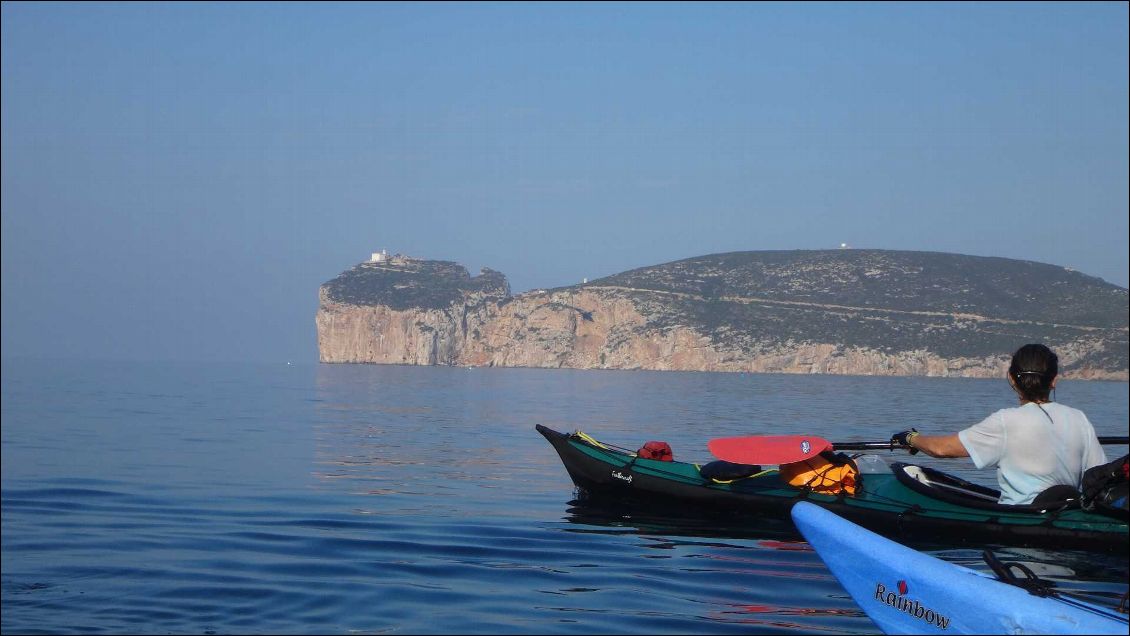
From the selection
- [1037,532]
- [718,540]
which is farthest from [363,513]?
[1037,532]

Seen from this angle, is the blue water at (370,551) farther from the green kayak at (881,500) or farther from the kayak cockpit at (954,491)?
the kayak cockpit at (954,491)

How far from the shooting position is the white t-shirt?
316 inches

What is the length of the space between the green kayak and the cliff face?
11589 centimetres

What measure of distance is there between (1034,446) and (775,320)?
435 ft

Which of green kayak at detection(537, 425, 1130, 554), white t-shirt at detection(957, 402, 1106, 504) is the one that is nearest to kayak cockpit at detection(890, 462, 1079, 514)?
green kayak at detection(537, 425, 1130, 554)

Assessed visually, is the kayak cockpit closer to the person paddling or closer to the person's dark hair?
the person paddling

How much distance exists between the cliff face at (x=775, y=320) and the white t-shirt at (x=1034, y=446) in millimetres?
118415

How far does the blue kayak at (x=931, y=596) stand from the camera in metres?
5.21

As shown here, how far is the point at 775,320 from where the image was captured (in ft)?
456

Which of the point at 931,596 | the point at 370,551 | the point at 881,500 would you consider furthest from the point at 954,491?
the point at 370,551

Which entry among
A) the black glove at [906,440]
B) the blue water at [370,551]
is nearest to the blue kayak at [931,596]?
the blue water at [370,551]

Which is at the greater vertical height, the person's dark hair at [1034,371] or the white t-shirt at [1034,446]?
the person's dark hair at [1034,371]

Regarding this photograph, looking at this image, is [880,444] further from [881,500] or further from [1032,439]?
[1032,439]

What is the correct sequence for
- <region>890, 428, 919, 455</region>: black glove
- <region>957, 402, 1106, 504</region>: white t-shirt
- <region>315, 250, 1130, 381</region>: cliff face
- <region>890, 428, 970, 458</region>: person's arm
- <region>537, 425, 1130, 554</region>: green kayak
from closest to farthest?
<region>957, 402, 1106, 504</region>: white t-shirt → <region>890, 428, 970, 458</region>: person's arm → <region>537, 425, 1130, 554</region>: green kayak → <region>890, 428, 919, 455</region>: black glove → <region>315, 250, 1130, 381</region>: cliff face
